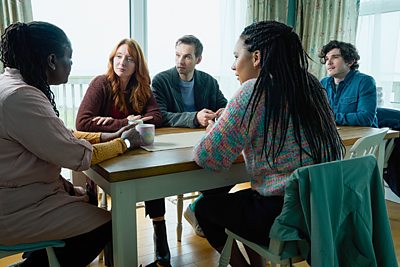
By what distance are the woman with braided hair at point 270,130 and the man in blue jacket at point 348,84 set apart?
4.15 ft

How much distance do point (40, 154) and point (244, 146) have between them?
656 millimetres

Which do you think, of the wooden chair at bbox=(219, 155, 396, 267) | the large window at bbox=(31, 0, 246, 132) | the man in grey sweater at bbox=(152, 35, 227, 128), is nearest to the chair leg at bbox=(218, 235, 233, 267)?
the wooden chair at bbox=(219, 155, 396, 267)

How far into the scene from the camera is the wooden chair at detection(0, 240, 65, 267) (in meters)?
1.21

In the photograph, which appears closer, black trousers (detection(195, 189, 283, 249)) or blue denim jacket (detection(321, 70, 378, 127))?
black trousers (detection(195, 189, 283, 249))

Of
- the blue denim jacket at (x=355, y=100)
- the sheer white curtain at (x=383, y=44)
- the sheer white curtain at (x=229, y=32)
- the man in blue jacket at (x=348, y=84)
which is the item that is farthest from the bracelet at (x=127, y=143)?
the sheer white curtain at (x=383, y=44)

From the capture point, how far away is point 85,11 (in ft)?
10.5

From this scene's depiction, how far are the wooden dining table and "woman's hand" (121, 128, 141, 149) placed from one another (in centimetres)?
5

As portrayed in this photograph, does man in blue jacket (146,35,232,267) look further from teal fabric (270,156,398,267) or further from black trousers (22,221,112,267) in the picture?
teal fabric (270,156,398,267)

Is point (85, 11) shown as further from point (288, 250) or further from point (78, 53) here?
point (288, 250)

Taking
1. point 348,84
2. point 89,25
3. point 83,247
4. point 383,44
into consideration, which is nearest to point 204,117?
point 83,247

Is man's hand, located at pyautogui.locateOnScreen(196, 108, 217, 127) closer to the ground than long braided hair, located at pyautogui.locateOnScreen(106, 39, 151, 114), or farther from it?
closer to the ground

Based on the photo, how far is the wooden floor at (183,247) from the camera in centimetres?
210

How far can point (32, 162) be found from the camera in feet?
4.05

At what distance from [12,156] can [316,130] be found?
0.99m
